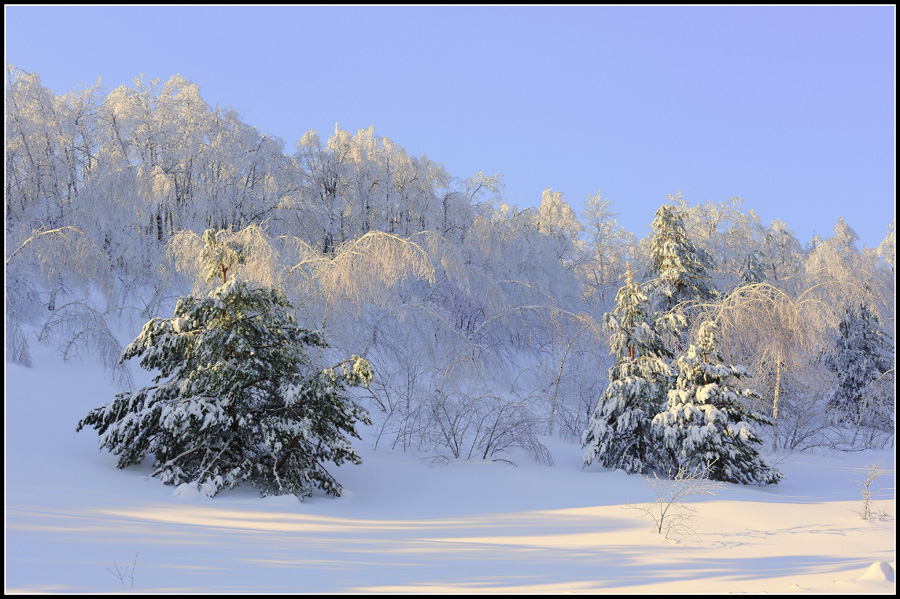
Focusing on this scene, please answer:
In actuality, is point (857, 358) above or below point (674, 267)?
below

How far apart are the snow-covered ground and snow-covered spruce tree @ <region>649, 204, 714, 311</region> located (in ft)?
29.4

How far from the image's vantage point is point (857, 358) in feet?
69.7

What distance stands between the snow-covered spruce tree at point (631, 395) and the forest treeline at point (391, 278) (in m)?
0.43

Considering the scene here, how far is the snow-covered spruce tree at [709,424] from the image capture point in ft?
36.4

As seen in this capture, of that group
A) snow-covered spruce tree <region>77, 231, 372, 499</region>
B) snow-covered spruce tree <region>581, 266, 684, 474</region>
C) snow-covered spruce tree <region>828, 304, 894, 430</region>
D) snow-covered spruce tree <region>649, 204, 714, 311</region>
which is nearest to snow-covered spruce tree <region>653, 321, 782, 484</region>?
snow-covered spruce tree <region>581, 266, 684, 474</region>

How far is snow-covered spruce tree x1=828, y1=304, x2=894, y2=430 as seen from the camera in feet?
68.1

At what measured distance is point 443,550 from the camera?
6156 mm

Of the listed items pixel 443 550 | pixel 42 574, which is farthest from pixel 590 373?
pixel 42 574

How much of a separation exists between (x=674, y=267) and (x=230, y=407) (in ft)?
48.7

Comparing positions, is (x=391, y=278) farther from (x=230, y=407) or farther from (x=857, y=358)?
(x=857, y=358)

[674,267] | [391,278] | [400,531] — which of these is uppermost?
[674,267]

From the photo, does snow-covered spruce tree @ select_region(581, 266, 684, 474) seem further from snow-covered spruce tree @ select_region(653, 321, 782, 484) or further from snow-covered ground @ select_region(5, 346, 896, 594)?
snow-covered ground @ select_region(5, 346, 896, 594)

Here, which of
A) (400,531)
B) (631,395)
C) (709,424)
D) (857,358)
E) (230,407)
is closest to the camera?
(400,531)

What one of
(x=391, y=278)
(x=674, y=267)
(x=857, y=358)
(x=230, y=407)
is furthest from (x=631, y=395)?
(x=857, y=358)
